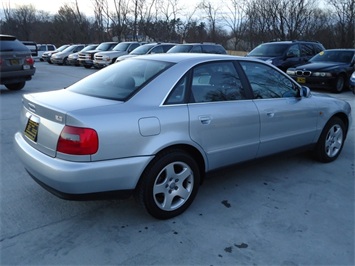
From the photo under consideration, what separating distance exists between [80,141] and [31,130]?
756mm

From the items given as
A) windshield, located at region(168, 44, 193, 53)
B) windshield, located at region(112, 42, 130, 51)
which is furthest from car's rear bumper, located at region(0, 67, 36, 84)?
windshield, located at region(112, 42, 130, 51)

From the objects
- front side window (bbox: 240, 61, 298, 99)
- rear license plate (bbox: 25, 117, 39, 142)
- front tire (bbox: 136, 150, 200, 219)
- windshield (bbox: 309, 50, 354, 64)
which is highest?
windshield (bbox: 309, 50, 354, 64)

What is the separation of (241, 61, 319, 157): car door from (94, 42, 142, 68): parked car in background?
16309 millimetres

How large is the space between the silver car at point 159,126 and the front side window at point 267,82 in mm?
14

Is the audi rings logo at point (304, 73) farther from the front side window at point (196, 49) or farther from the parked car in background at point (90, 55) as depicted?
the parked car in background at point (90, 55)

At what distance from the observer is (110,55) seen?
1941 cm

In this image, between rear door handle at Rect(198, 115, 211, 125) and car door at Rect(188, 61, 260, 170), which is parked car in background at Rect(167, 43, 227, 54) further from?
rear door handle at Rect(198, 115, 211, 125)

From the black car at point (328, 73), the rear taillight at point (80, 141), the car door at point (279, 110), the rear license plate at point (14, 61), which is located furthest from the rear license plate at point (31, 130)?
the black car at point (328, 73)

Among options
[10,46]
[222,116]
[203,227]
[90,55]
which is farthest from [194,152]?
[90,55]

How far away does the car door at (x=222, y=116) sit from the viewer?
3.19m

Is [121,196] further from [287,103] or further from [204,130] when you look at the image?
[287,103]

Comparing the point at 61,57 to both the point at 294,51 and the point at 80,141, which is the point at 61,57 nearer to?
the point at 294,51

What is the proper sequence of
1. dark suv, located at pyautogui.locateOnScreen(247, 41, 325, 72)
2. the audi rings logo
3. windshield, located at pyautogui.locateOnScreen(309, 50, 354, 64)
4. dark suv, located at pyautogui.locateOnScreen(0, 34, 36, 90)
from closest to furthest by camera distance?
dark suv, located at pyautogui.locateOnScreen(0, 34, 36, 90)
the audi rings logo
windshield, located at pyautogui.locateOnScreen(309, 50, 354, 64)
dark suv, located at pyautogui.locateOnScreen(247, 41, 325, 72)

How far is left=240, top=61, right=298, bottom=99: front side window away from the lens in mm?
3770
